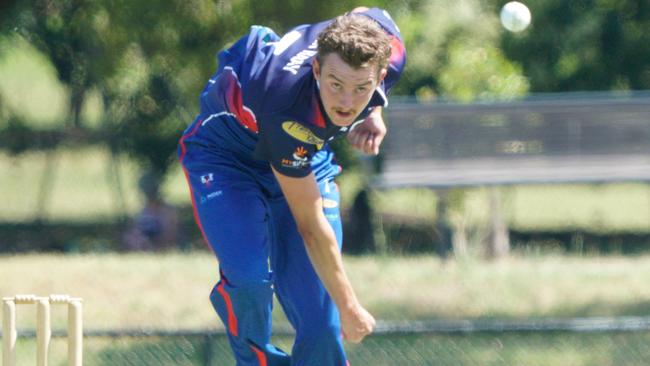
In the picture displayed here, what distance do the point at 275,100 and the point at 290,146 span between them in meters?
0.16

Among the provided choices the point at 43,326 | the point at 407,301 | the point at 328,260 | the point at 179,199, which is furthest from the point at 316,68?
the point at 179,199

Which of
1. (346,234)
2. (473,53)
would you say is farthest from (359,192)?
(473,53)

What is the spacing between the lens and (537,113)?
8852 millimetres

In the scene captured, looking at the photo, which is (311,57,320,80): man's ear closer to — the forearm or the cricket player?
the cricket player

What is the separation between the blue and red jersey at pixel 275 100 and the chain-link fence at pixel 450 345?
1.53m

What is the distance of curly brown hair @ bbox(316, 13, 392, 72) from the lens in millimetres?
3662

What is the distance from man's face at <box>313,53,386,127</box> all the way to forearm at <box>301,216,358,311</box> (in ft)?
1.33

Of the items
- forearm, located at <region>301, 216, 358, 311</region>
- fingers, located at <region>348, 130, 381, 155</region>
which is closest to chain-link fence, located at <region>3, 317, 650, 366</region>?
fingers, located at <region>348, 130, 381, 155</region>

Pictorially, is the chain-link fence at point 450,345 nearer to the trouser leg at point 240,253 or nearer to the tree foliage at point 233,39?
the trouser leg at point 240,253

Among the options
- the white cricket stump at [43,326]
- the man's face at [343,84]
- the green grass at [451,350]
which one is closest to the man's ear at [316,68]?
the man's face at [343,84]

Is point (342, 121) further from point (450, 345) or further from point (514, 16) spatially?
point (514, 16)

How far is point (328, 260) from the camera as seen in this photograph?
3975 mm

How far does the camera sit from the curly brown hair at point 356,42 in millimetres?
3662

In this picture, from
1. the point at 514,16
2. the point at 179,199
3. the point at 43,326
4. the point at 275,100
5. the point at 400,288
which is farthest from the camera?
the point at 179,199
